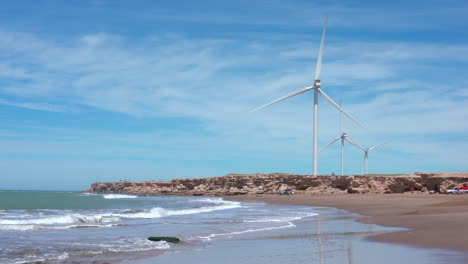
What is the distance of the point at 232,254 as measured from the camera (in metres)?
11.5

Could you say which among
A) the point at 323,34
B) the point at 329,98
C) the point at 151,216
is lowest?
the point at 151,216

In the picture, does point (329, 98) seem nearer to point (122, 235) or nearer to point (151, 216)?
point (151, 216)

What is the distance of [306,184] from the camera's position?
69250mm

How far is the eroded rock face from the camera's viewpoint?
56.5m

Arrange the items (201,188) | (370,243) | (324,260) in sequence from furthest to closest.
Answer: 1. (201,188)
2. (370,243)
3. (324,260)

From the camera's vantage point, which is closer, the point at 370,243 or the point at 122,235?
the point at 370,243

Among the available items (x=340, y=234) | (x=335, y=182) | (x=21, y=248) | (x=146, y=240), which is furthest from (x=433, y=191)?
(x=21, y=248)

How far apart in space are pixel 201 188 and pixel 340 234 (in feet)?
259

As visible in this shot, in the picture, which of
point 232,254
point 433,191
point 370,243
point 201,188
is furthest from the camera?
point 201,188

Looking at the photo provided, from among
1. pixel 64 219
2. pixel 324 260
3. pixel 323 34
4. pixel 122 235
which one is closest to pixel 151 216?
pixel 64 219

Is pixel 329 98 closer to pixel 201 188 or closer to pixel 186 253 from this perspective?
pixel 201 188

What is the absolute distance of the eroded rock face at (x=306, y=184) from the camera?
56.5 meters

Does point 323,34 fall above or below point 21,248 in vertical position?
above

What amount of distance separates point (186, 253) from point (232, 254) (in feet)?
4.50
